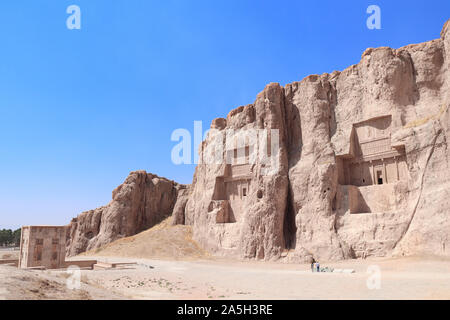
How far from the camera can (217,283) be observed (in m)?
17.9

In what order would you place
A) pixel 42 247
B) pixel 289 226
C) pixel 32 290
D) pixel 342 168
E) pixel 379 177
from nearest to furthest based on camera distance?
pixel 32 290
pixel 42 247
pixel 379 177
pixel 342 168
pixel 289 226

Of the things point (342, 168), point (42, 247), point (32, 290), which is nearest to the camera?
point (32, 290)

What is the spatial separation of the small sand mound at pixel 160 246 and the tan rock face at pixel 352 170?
9.53 ft

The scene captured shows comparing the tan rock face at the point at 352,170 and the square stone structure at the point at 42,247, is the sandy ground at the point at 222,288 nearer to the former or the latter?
the tan rock face at the point at 352,170

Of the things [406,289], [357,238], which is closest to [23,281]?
[406,289]

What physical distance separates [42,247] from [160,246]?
1505 cm

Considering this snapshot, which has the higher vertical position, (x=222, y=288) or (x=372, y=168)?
(x=372, y=168)

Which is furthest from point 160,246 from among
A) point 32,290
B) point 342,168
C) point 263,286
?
point 32,290

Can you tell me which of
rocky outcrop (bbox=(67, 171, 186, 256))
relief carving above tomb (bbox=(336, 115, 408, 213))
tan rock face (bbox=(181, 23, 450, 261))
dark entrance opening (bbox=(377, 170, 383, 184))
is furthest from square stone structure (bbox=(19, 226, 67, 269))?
dark entrance opening (bbox=(377, 170, 383, 184))

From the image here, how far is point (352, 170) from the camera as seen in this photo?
3325 centimetres

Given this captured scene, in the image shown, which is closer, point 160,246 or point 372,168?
point 372,168

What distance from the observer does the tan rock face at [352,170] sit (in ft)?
86.0

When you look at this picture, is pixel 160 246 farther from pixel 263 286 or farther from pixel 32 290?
pixel 32 290

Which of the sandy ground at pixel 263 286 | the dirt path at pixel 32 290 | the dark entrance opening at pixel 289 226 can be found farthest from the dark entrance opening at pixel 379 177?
the dirt path at pixel 32 290
